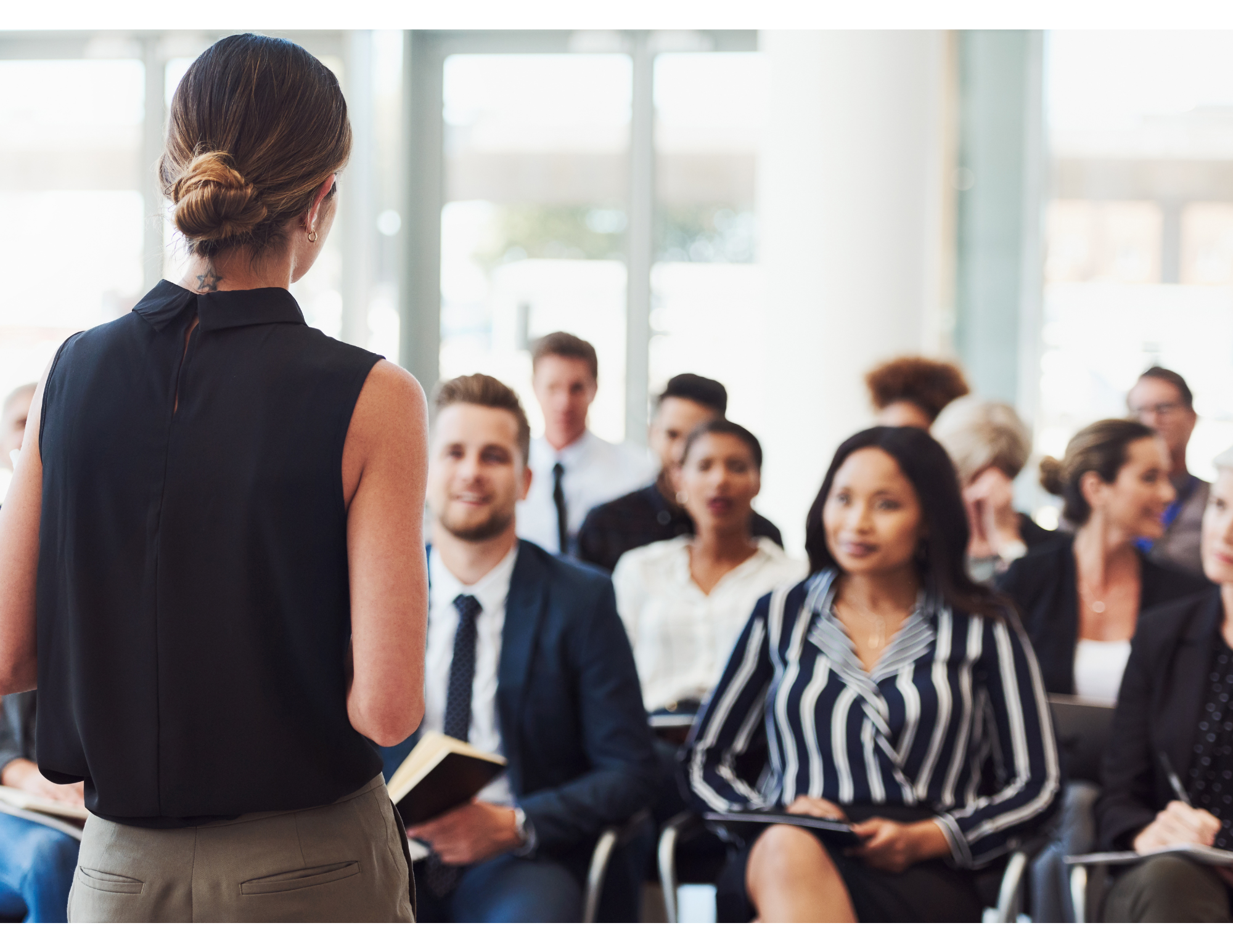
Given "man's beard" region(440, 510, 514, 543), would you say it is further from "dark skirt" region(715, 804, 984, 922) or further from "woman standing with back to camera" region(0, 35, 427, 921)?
"woman standing with back to camera" region(0, 35, 427, 921)

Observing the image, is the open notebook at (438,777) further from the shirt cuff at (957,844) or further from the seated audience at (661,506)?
the seated audience at (661,506)

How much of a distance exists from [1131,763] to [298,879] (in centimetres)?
210

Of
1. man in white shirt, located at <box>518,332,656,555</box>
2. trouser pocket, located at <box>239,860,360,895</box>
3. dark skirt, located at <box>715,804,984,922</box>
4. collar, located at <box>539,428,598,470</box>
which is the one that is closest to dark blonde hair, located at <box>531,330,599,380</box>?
man in white shirt, located at <box>518,332,656,555</box>

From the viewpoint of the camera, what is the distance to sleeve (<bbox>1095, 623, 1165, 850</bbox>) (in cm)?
250

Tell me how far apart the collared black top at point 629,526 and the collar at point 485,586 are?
3.95 feet

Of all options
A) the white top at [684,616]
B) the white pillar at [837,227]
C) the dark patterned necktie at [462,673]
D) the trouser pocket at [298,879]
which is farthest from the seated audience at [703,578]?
the trouser pocket at [298,879]

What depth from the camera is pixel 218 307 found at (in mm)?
1094

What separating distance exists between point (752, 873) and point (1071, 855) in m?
0.76

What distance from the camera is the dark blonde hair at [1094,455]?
3.34 m

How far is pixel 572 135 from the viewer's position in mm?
7438

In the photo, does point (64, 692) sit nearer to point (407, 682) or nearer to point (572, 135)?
point (407, 682)

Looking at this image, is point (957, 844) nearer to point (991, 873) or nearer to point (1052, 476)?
point (991, 873)

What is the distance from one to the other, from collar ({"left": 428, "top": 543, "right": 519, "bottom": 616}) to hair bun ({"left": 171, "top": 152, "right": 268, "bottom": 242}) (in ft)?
5.47
